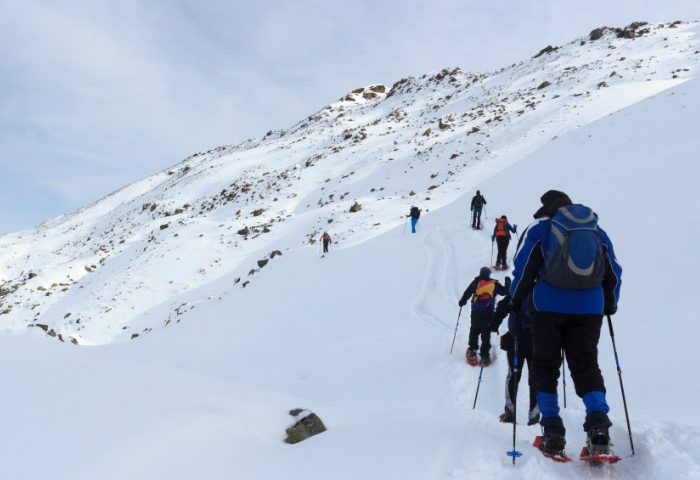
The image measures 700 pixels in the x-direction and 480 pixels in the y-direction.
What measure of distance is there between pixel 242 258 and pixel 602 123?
23.4 meters

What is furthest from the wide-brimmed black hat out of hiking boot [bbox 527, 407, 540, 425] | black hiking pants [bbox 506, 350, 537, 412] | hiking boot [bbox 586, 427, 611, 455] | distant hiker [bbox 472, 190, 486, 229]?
distant hiker [bbox 472, 190, 486, 229]

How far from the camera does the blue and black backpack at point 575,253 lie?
360 cm

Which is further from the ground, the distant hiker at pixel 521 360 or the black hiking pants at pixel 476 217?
the black hiking pants at pixel 476 217

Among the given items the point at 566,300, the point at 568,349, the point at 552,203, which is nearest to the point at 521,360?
the point at 568,349

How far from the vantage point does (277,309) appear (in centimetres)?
1510

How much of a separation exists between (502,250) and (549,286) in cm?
1057

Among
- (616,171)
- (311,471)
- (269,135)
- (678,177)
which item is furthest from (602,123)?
(269,135)

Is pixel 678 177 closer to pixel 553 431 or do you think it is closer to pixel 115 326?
pixel 553 431

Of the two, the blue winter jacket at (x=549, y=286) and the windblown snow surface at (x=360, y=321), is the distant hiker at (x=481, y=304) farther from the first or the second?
the blue winter jacket at (x=549, y=286)

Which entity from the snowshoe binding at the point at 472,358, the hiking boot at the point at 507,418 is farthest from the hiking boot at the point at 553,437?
the snowshoe binding at the point at 472,358

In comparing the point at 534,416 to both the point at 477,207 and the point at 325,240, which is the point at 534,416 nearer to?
the point at 477,207

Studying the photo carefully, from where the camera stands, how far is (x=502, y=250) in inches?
548

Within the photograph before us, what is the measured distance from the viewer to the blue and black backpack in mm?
3598

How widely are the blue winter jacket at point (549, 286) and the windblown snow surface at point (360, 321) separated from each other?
124 centimetres
